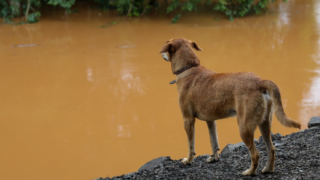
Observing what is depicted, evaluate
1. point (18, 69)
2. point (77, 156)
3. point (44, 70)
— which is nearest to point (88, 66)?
point (44, 70)

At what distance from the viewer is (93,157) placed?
618 centimetres

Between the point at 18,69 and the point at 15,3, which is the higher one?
the point at 15,3

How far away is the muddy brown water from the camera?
6.30 m

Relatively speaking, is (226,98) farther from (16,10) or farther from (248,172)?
(16,10)

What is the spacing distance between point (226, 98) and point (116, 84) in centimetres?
586

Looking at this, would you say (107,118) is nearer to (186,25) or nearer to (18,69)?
(18,69)

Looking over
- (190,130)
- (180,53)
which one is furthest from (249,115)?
(180,53)

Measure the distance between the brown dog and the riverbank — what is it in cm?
15

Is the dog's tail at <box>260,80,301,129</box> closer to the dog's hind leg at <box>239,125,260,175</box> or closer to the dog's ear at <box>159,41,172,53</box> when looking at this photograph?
the dog's hind leg at <box>239,125,260,175</box>

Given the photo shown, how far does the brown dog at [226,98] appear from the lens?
362 cm

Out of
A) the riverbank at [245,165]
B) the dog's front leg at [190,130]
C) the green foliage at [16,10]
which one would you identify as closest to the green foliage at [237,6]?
the green foliage at [16,10]

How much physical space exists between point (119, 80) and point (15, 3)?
976 cm

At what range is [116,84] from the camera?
30.9 ft

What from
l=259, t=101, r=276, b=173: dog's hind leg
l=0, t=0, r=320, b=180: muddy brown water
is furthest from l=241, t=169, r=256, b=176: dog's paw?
l=0, t=0, r=320, b=180: muddy brown water
